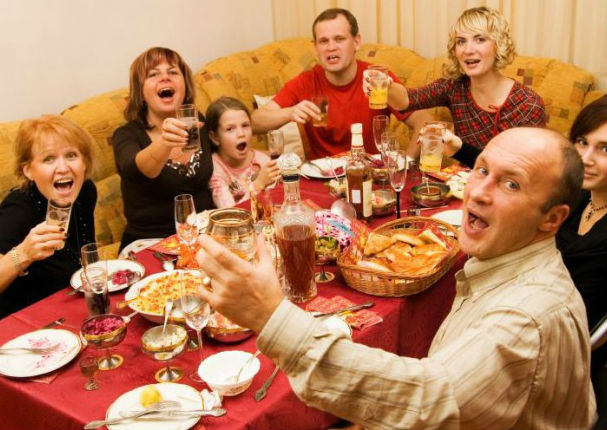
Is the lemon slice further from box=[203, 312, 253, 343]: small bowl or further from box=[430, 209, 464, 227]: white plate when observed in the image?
box=[430, 209, 464, 227]: white plate

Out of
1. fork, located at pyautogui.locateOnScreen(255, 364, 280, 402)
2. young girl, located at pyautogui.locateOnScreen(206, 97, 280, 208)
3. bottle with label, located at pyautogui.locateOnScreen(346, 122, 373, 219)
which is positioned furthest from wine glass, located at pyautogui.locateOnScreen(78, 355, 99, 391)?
young girl, located at pyautogui.locateOnScreen(206, 97, 280, 208)

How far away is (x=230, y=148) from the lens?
2873mm

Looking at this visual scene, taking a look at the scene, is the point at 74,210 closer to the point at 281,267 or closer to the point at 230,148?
the point at 230,148

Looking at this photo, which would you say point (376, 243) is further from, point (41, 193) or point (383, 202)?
point (41, 193)

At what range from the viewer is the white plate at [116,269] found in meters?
1.77

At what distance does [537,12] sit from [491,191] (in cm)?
268

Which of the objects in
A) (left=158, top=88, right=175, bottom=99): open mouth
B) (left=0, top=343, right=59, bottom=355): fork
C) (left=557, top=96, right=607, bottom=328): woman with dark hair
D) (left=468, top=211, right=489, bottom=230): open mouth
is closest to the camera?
(left=468, top=211, right=489, bottom=230): open mouth

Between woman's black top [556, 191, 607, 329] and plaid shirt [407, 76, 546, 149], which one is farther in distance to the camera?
plaid shirt [407, 76, 546, 149]

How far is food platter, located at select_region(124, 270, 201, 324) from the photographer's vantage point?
1544mm

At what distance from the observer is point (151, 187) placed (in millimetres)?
2648

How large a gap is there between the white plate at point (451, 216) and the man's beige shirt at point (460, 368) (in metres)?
0.95

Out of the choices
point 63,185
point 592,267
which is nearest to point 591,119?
point 592,267

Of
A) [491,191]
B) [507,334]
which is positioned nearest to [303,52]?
[491,191]

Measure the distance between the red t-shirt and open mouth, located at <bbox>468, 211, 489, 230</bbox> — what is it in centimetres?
199
